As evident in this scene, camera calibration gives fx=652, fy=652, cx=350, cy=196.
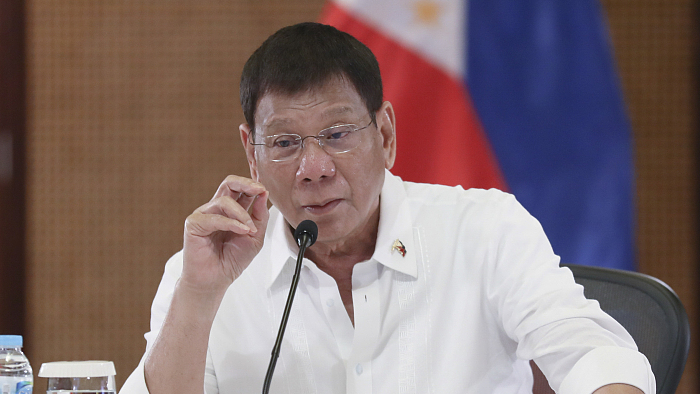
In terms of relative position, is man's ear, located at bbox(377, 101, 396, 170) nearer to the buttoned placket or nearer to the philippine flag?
the buttoned placket

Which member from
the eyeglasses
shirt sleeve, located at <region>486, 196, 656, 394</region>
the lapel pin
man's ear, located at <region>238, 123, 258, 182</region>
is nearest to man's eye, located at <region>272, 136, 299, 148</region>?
the eyeglasses

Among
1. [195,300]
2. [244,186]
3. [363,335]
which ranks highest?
[244,186]

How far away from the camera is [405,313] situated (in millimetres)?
1442

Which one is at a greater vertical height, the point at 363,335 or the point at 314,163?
the point at 314,163

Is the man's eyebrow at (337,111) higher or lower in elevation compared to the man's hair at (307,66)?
lower

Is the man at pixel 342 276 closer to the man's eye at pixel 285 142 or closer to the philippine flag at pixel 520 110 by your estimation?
the man's eye at pixel 285 142

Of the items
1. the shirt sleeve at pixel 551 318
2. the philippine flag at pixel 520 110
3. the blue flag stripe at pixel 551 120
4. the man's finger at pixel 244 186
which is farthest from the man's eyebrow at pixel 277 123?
the blue flag stripe at pixel 551 120

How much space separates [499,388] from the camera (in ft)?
4.65

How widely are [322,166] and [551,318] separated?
21.1 inches

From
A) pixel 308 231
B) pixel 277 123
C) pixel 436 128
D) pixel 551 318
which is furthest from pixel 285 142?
pixel 436 128

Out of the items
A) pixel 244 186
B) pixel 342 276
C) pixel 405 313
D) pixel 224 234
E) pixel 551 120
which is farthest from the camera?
pixel 551 120

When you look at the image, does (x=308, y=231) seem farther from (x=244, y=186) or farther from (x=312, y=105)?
(x=312, y=105)

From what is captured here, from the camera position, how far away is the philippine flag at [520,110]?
258 cm

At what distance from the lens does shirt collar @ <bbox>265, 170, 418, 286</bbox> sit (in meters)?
1.47
